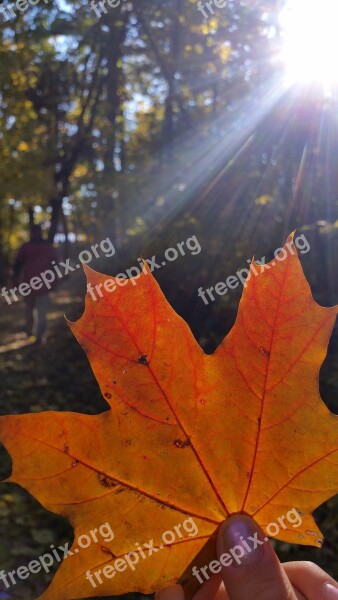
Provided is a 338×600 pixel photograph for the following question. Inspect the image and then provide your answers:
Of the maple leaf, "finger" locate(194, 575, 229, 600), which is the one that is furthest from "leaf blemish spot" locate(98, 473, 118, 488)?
"finger" locate(194, 575, 229, 600)

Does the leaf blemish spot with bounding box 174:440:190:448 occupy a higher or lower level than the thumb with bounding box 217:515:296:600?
higher

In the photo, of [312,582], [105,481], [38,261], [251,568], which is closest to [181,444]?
[105,481]

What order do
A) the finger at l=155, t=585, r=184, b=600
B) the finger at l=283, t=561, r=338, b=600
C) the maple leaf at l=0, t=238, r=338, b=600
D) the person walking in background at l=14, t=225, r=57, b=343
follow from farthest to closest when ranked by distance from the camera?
1. the person walking in background at l=14, t=225, r=57, b=343
2. the finger at l=283, t=561, r=338, b=600
3. the finger at l=155, t=585, r=184, b=600
4. the maple leaf at l=0, t=238, r=338, b=600

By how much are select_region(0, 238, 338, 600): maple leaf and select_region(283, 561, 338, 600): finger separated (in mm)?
373

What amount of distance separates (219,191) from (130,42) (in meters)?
6.22

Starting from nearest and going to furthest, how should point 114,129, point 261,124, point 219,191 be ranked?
point 219,191 < point 261,124 < point 114,129

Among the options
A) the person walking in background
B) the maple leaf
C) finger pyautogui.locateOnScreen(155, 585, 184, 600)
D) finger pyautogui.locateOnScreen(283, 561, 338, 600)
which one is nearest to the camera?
the maple leaf

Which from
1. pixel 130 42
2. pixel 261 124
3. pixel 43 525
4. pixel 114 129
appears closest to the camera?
pixel 43 525

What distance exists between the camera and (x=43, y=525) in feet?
11.2

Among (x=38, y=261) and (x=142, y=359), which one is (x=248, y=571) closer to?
(x=142, y=359)

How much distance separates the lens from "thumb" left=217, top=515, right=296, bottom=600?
1.08m

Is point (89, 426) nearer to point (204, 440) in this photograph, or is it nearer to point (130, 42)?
point (204, 440)

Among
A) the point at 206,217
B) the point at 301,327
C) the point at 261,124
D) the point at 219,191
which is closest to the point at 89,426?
the point at 301,327

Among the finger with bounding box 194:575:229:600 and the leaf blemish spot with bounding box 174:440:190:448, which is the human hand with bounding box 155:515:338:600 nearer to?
the finger with bounding box 194:575:229:600
